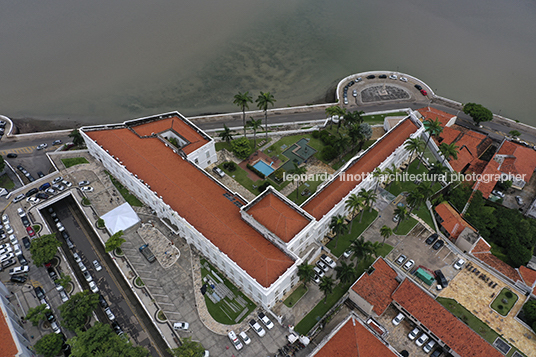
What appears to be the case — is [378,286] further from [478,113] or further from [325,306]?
[478,113]

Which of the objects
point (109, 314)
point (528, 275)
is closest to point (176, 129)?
point (109, 314)

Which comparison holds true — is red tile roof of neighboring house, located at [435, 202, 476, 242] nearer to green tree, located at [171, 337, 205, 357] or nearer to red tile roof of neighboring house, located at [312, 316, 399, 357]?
red tile roof of neighboring house, located at [312, 316, 399, 357]

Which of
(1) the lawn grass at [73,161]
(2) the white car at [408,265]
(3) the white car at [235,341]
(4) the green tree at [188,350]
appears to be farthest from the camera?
(1) the lawn grass at [73,161]

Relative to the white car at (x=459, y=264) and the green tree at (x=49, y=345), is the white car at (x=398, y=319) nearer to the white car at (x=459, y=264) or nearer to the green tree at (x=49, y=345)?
the white car at (x=459, y=264)

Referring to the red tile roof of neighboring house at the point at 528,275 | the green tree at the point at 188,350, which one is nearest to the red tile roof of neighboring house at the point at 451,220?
the red tile roof of neighboring house at the point at 528,275

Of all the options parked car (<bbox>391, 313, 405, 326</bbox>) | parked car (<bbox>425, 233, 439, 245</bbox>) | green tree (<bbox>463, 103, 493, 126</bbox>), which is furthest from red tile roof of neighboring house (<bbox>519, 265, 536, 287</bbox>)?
green tree (<bbox>463, 103, 493, 126</bbox>)

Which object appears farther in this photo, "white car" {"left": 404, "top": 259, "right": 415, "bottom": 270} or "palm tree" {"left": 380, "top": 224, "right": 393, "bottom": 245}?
"white car" {"left": 404, "top": 259, "right": 415, "bottom": 270}
